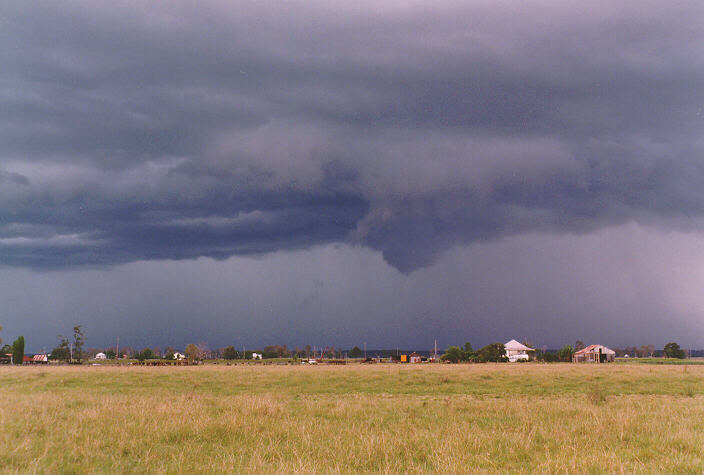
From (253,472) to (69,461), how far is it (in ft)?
15.6

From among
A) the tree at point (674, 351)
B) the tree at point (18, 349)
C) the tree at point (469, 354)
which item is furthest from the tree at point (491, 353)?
the tree at point (18, 349)

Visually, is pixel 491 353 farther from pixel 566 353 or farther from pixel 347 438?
pixel 347 438

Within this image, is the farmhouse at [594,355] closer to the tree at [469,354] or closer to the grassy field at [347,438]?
the tree at [469,354]

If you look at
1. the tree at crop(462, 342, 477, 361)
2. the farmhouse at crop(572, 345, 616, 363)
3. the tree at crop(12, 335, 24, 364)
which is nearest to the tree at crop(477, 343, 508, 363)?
the tree at crop(462, 342, 477, 361)

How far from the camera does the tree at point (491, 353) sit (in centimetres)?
12494

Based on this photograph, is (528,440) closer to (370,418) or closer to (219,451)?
(370,418)

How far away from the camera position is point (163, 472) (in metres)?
10.7

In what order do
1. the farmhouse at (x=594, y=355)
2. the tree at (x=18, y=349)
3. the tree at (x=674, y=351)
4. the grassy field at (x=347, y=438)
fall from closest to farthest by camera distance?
the grassy field at (x=347, y=438)
the tree at (x=18, y=349)
the farmhouse at (x=594, y=355)
the tree at (x=674, y=351)

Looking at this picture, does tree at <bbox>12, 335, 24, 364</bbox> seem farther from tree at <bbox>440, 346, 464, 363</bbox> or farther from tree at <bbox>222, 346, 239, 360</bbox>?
tree at <bbox>440, 346, 464, 363</bbox>

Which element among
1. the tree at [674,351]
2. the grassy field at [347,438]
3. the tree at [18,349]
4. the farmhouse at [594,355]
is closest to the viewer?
the grassy field at [347,438]

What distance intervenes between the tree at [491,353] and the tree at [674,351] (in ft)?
229

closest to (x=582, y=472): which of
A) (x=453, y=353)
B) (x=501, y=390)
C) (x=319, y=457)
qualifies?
(x=319, y=457)

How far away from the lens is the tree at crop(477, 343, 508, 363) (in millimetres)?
124938

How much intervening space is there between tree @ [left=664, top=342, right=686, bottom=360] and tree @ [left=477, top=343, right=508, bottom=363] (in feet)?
229
